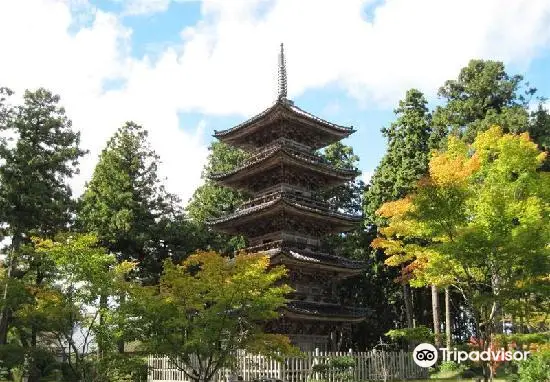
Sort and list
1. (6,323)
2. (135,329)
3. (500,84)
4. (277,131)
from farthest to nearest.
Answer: (500,84), (277,131), (6,323), (135,329)

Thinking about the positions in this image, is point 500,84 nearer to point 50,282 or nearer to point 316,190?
point 316,190

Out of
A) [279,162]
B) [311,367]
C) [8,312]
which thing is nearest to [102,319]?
[311,367]

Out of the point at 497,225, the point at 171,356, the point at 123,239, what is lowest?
the point at 171,356

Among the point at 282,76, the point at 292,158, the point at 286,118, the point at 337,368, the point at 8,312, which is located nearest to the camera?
the point at 337,368

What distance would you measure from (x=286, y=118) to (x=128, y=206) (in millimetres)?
15517

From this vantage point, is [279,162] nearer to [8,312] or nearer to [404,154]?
[404,154]

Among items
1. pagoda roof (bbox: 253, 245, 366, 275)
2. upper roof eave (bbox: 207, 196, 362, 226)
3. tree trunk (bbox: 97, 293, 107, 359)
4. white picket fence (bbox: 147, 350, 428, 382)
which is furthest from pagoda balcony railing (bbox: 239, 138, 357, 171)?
tree trunk (bbox: 97, 293, 107, 359)

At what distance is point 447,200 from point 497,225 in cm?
194

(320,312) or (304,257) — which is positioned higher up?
(304,257)

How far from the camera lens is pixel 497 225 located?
18406mm

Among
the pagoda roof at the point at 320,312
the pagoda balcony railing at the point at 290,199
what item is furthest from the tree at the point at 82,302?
the pagoda balcony railing at the point at 290,199

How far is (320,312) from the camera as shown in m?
29.9

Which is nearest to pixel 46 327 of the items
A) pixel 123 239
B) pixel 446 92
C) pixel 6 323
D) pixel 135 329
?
pixel 135 329

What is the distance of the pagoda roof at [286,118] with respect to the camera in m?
33.2
